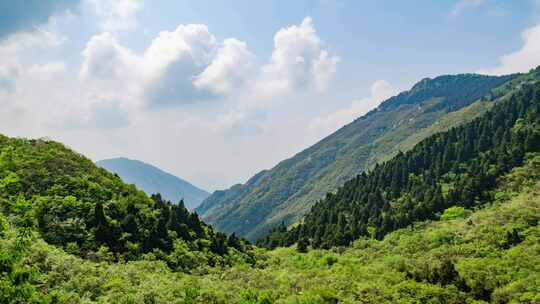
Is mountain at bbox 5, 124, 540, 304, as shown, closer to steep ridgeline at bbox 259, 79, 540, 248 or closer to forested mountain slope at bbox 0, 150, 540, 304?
forested mountain slope at bbox 0, 150, 540, 304

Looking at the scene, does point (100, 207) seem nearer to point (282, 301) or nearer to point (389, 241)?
point (282, 301)

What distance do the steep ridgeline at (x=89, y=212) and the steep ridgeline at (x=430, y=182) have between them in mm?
32146

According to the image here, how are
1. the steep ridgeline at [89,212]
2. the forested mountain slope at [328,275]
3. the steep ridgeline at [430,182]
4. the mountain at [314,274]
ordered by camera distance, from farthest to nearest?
the steep ridgeline at [430,182] < the steep ridgeline at [89,212] < the mountain at [314,274] < the forested mountain slope at [328,275]

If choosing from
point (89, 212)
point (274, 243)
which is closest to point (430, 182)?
point (274, 243)

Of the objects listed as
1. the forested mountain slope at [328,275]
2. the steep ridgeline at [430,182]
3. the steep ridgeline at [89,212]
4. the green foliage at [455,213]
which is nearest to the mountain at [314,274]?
the forested mountain slope at [328,275]

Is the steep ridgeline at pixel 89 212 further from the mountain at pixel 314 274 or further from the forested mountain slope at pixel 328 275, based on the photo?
the forested mountain slope at pixel 328 275

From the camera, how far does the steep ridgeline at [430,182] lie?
102688 millimetres

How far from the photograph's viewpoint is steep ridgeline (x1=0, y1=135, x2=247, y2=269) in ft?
191

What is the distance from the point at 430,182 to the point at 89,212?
290 feet

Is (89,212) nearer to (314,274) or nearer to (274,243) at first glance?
(314,274)

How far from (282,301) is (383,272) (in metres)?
20.0

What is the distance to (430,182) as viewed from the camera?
408 feet

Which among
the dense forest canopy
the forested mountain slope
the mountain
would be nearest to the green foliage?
the dense forest canopy

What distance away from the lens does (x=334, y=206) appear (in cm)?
13112
